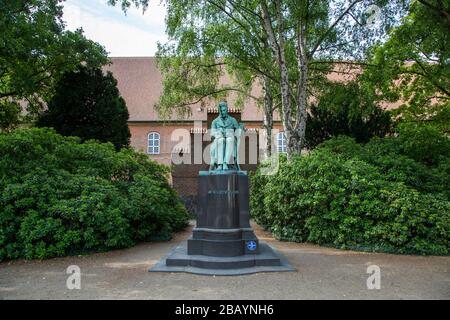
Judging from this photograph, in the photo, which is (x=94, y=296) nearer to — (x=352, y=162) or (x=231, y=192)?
(x=231, y=192)

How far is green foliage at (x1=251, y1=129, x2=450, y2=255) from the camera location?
9438mm

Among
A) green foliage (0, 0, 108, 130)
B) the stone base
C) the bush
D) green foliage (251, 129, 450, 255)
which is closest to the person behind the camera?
the stone base

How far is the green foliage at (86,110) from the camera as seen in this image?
15.9m

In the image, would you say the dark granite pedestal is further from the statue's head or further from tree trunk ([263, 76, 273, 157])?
tree trunk ([263, 76, 273, 157])

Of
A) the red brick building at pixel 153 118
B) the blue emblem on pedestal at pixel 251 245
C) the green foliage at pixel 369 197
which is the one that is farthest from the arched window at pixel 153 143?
the blue emblem on pedestal at pixel 251 245

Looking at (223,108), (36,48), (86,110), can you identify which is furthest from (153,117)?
(223,108)

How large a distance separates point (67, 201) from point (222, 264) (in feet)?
14.0

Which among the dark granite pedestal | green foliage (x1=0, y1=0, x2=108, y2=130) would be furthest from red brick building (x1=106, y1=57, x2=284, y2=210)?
the dark granite pedestal

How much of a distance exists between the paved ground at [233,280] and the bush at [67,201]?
49cm

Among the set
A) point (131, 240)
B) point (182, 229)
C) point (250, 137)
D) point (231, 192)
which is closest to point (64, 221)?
point (131, 240)

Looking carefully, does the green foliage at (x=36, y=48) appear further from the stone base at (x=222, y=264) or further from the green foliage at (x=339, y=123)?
the green foliage at (x=339, y=123)

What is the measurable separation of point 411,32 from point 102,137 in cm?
1352

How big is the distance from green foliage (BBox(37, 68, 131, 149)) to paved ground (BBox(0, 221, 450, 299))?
27.1 ft

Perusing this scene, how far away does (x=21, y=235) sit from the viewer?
8320 mm
